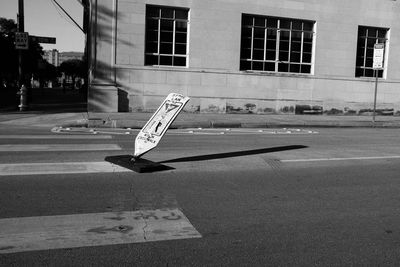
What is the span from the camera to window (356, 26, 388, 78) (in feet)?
77.4

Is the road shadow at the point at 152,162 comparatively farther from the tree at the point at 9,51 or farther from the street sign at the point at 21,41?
the tree at the point at 9,51

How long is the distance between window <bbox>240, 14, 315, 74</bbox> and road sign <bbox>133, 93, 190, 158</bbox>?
14.1 m

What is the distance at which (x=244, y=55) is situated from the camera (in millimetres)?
21688

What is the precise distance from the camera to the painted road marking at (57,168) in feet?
24.1

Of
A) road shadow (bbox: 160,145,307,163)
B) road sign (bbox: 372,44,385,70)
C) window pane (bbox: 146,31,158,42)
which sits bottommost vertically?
road shadow (bbox: 160,145,307,163)

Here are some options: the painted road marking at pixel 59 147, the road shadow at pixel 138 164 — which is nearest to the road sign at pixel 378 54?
the painted road marking at pixel 59 147

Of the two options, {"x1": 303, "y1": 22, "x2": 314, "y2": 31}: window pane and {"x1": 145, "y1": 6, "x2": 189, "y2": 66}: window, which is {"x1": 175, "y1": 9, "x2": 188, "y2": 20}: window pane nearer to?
{"x1": 145, "y1": 6, "x2": 189, "y2": 66}: window

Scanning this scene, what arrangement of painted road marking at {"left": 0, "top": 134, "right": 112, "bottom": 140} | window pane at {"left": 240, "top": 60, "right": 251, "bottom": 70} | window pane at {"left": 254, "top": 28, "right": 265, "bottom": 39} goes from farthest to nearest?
window pane at {"left": 254, "top": 28, "right": 265, "bottom": 39} → window pane at {"left": 240, "top": 60, "right": 251, "bottom": 70} → painted road marking at {"left": 0, "top": 134, "right": 112, "bottom": 140}

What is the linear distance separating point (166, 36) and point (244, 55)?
3792 mm

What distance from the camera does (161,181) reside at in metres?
6.99

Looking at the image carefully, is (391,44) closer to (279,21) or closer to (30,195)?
(279,21)

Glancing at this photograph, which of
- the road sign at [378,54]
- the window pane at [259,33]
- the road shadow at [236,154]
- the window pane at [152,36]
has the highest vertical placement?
the window pane at [259,33]

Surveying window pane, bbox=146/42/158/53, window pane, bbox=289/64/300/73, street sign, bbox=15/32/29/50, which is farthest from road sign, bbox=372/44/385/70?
street sign, bbox=15/32/29/50

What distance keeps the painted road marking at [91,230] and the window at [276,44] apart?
17159mm
